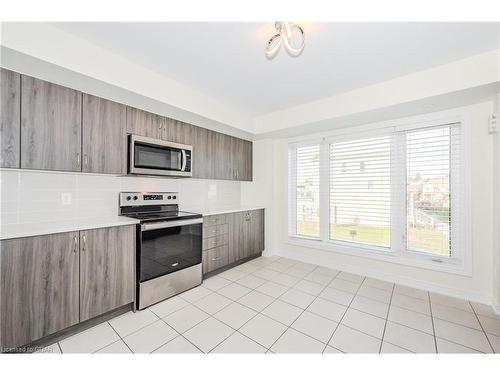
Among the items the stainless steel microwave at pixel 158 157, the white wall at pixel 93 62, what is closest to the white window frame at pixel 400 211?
the stainless steel microwave at pixel 158 157

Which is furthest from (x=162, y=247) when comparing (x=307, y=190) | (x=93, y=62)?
(x=307, y=190)

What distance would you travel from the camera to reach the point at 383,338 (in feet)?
5.76

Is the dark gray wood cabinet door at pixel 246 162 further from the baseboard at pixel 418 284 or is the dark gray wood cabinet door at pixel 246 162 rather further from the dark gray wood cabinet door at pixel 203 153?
the baseboard at pixel 418 284

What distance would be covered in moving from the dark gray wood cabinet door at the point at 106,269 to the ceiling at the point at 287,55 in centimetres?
162

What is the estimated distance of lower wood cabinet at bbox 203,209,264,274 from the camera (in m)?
2.95

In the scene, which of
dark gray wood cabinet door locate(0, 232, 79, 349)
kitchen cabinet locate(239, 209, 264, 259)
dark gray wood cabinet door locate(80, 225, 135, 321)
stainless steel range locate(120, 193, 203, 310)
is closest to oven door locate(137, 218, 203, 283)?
stainless steel range locate(120, 193, 203, 310)

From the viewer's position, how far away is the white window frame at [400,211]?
2.40 m

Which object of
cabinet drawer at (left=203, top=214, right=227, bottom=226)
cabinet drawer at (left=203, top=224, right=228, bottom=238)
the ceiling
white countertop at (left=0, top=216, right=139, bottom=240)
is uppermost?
the ceiling

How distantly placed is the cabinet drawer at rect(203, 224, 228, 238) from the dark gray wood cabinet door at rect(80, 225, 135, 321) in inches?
37.3

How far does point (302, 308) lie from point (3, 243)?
8.15ft

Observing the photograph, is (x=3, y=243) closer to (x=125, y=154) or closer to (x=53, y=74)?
(x=125, y=154)

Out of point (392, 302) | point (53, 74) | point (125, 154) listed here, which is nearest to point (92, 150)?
point (125, 154)

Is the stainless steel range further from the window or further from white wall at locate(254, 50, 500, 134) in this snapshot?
white wall at locate(254, 50, 500, 134)

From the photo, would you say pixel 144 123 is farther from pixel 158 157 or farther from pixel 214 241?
pixel 214 241
